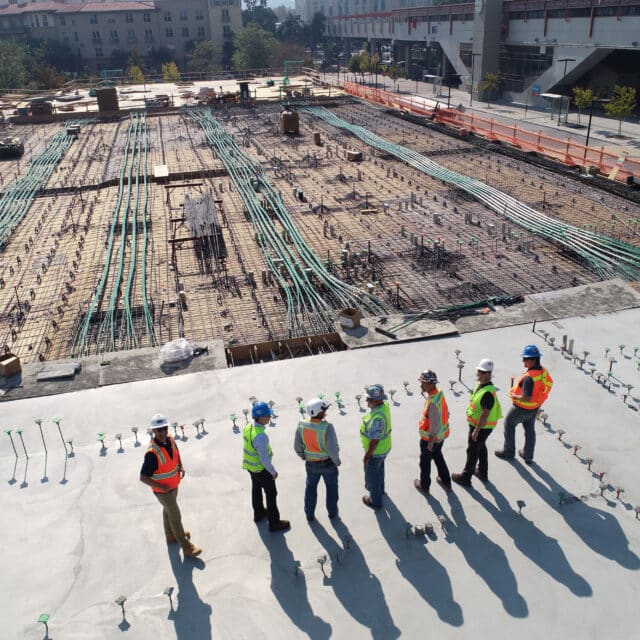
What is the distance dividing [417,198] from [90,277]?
29.7ft

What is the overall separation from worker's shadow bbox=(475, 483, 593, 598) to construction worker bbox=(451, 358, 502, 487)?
0.33m

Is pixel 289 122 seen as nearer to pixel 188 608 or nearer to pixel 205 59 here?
pixel 188 608

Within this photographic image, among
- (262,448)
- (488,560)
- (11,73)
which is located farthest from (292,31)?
(488,560)

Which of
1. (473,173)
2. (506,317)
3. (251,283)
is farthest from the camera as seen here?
(473,173)

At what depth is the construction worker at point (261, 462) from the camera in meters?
4.81

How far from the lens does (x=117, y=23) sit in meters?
75.2

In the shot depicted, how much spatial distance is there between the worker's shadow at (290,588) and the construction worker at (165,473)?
0.64m

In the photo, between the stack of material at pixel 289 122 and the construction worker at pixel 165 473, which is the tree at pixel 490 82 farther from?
the construction worker at pixel 165 473

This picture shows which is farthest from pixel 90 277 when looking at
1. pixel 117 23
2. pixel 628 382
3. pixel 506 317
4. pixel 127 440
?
pixel 117 23

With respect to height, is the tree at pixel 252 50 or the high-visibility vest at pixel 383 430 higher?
the tree at pixel 252 50

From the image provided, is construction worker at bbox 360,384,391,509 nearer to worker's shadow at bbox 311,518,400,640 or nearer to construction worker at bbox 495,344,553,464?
worker's shadow at bbox 311,518,400,640

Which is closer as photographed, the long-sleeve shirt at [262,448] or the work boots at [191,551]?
the long-sleeve shirt at [262,448]

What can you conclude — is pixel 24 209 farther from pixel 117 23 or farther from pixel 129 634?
pixel 117 23

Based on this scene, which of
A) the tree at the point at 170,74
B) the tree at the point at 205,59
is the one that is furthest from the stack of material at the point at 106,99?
the tree at the point at 205,59
